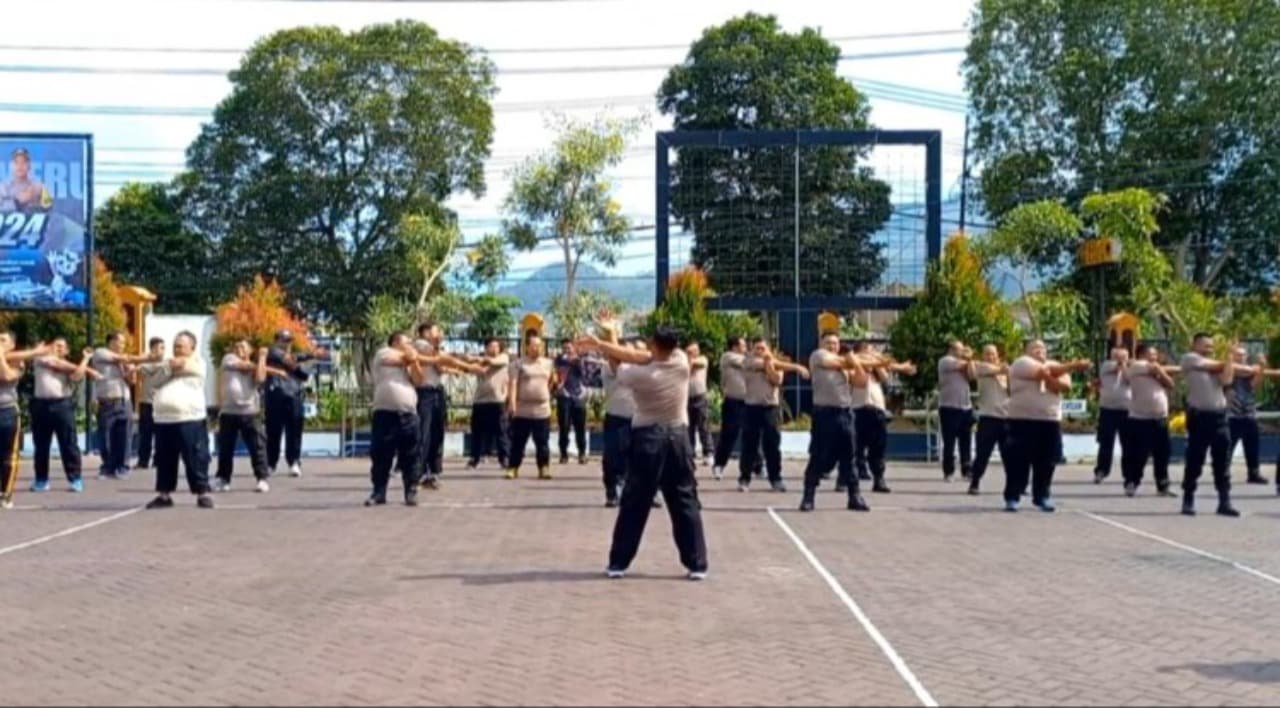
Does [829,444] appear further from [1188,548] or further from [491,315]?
[491,315]

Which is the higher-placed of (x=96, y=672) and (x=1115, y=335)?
(x=1115, y=335)

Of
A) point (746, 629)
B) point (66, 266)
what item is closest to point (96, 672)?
point (746, 629)

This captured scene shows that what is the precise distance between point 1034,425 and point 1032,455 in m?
0.35

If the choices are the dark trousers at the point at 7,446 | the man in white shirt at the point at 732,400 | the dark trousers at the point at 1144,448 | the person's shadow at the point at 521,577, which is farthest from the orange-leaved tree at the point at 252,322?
the person's shadow at the point at 521,577

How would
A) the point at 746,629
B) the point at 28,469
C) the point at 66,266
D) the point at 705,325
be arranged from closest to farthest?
the point at 746,629
the point at 28,469
the point at 66,266
the point at 705,325

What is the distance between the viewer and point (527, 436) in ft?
64.6

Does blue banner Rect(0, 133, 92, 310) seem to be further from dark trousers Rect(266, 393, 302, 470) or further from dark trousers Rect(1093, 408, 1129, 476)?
dark trousers Rect(1093, 408, 1129, 476)

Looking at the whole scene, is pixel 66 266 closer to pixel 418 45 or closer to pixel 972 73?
pixel 418 45

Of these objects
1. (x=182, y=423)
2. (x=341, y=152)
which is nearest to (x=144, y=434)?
(x=182, y=423)

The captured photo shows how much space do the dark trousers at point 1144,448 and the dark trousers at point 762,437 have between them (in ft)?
14.1

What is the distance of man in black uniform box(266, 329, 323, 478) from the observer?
20078mm

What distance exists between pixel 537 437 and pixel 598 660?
37.2 feet

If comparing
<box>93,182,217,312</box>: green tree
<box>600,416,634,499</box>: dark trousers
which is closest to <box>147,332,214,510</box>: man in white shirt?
<box>600,416,634,499</box>: dark trousers

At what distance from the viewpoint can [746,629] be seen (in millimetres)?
9117
